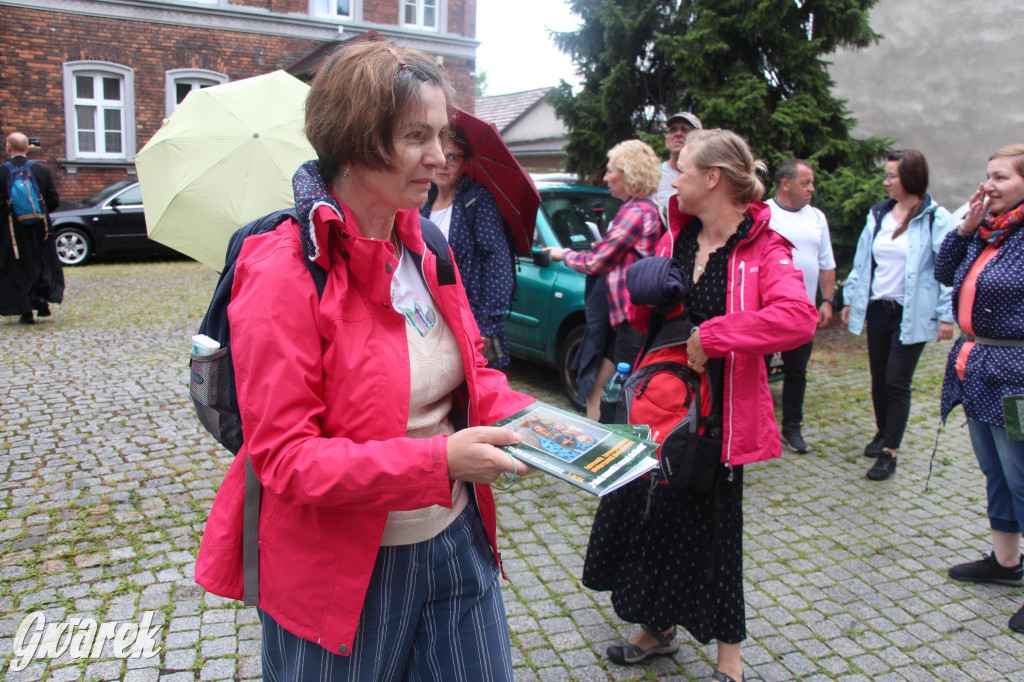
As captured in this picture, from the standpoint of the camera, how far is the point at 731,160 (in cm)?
289

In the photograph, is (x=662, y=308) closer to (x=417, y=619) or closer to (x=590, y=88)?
(x=417, y=619)

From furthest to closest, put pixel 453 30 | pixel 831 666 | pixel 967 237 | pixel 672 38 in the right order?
pixel 453 30, pixel 672 38, pixel 967 237, pixel 831 666

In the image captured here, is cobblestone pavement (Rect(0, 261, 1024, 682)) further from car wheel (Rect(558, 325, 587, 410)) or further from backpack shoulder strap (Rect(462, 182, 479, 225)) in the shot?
backpack shoulder strap (Rect(462, 182, 479, 225))

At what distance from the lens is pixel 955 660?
3.30 metres

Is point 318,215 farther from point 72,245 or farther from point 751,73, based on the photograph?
point 72,245

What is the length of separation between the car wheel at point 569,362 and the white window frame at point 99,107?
15522 millimetres

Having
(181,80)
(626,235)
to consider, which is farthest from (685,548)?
(181,80)

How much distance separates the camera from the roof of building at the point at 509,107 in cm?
2958

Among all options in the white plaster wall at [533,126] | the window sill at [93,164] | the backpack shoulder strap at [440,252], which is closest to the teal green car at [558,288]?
the backpack shoulder strap at [440,252]

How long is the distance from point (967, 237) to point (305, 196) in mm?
3501

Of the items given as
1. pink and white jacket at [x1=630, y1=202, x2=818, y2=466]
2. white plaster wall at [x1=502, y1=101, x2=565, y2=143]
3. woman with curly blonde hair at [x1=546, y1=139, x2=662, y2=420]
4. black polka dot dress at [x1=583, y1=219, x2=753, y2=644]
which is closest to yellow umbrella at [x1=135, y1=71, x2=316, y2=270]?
woman with curly blonde hair at [x1=546, y1=139, x2=662, y2=420]

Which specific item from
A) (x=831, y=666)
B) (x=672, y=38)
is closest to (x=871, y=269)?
(x=831, y=666)

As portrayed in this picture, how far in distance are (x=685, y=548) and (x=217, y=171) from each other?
2.80 m

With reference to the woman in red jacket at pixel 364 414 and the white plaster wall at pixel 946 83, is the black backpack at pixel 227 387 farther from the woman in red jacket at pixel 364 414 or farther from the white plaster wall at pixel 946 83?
the white plaster wall at pixel 946 83
